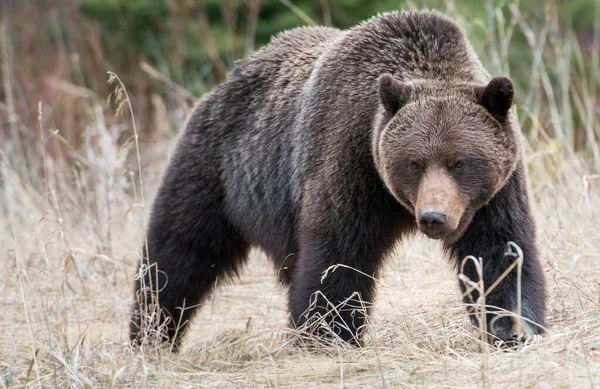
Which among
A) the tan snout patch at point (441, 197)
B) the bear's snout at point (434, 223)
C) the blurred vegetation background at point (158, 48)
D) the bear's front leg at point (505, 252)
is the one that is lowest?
the blurred vegetation background at point (158, 48)

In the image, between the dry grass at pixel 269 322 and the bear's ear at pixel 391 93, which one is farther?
the bear's ear at pixel 391 93

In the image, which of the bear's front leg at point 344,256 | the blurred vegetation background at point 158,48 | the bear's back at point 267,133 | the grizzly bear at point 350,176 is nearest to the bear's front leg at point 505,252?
the grizzly bear at point 350,176

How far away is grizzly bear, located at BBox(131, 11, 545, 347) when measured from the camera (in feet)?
14.9

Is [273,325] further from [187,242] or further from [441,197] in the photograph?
[441,197]

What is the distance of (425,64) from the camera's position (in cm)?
500

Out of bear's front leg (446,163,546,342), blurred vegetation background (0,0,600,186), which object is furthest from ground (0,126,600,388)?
blurred vegetation background (0,0,600,186)

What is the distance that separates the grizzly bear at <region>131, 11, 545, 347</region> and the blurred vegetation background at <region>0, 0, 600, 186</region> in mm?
4126

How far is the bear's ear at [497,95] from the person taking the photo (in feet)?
14.8

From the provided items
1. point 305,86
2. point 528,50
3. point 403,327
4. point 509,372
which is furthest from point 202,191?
point 528,50

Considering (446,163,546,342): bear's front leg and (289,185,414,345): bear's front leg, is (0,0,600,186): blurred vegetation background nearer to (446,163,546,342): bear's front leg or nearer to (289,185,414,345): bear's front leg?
(289,185,414,345): bear's front leg

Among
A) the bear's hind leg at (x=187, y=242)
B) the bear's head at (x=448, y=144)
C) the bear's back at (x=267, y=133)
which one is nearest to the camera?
the bear's head at (x=448, y=144)

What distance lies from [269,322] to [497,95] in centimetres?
252

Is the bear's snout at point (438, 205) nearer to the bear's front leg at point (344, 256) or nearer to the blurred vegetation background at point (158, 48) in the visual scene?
the bear's front leg at point (344, 256)

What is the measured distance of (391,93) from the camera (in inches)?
182
